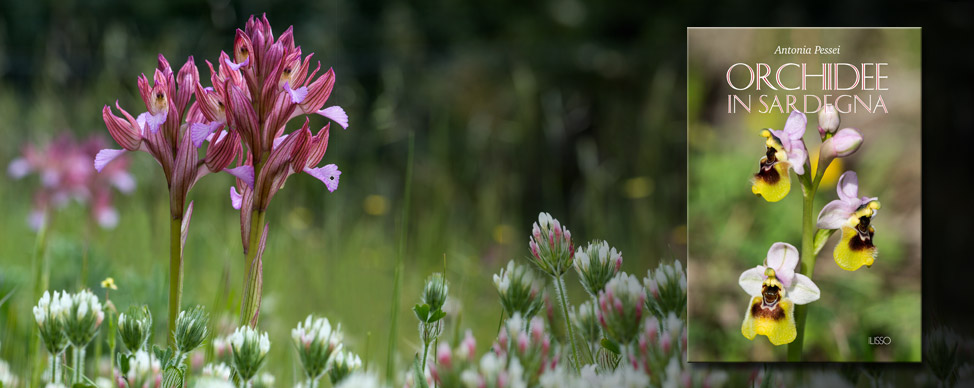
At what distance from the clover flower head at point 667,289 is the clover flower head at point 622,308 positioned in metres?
0.04

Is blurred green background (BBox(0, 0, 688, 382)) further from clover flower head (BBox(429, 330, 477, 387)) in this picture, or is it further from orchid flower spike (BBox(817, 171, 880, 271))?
clover flower head (BBox(429, 330, 477, 387))

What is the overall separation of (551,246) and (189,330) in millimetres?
457

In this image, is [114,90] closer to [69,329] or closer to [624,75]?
[624,75]

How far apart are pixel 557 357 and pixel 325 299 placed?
152 cm

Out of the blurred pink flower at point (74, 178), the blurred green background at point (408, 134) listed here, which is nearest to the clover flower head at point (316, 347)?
the blurred green background at point (408, 134)

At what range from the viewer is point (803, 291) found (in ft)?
3.80

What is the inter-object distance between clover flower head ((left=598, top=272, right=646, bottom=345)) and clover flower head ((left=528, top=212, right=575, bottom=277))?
0.29ft

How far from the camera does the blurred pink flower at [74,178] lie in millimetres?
2598

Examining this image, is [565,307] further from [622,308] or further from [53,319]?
[53,319]

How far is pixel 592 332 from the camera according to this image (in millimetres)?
1011

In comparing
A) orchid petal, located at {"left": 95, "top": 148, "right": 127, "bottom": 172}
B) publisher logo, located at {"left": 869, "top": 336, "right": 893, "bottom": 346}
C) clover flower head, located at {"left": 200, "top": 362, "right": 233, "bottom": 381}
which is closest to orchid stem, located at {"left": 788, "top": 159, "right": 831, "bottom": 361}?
publisher logo, located at {"left": 869, "top": 336, "right": 893, "bottom": 346}

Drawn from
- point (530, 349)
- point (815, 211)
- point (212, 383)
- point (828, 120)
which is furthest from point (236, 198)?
point (815, 211)

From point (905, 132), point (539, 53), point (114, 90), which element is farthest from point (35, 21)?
point (905, 132)

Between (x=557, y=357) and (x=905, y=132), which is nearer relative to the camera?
(x=557, y=357)
